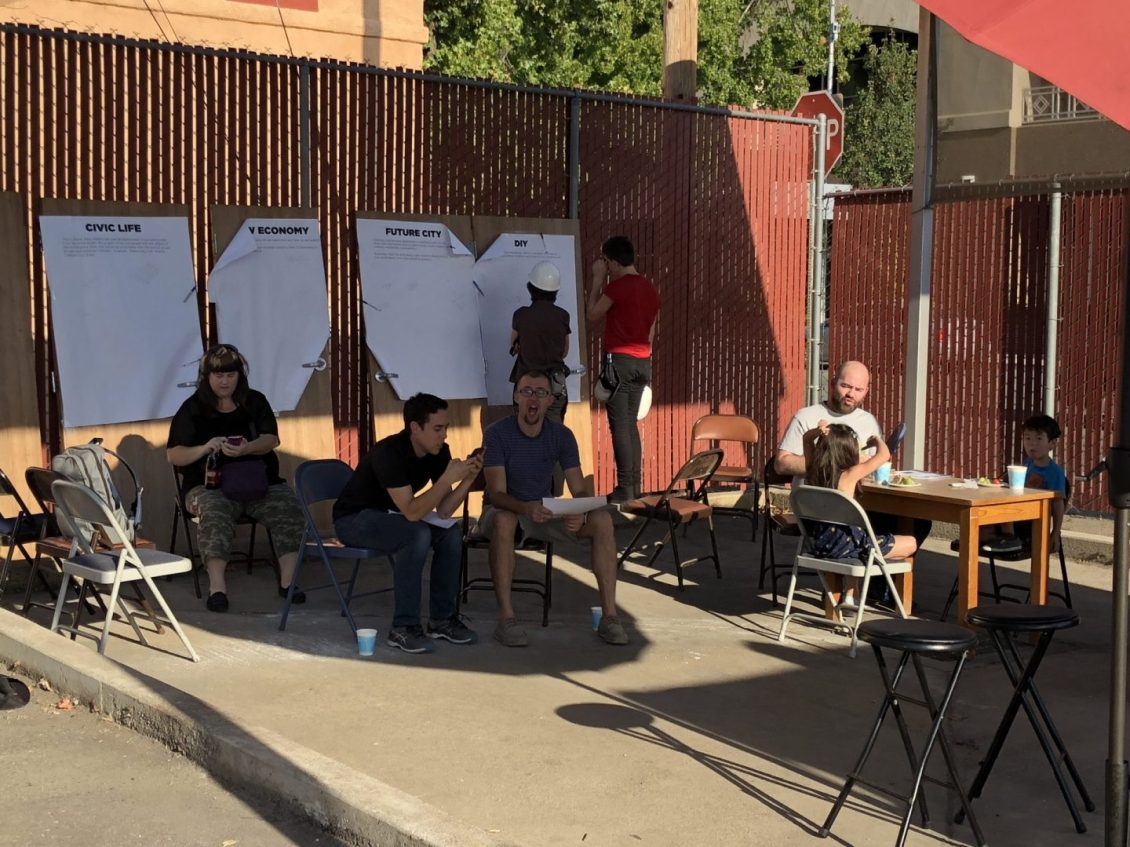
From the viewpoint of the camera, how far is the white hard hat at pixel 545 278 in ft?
34.5

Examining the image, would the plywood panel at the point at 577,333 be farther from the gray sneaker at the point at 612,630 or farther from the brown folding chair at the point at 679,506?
the gray sneaker at the point at 612,630

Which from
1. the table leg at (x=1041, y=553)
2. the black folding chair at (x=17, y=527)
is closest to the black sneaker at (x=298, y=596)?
the black folding chair at (x=17, y=527)

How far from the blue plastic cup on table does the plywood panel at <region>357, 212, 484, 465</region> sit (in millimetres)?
3948

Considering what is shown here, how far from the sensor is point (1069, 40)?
527cm

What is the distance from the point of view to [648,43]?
27.4m

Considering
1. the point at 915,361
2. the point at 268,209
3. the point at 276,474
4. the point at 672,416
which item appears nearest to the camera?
the point at 276,474

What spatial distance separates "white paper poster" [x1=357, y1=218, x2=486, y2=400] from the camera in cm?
1026

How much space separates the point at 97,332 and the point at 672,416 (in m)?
4.87

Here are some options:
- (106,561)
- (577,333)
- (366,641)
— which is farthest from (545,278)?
(106,561)

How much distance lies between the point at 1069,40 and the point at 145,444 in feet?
19.8

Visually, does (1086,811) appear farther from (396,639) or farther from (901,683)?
(396,639)

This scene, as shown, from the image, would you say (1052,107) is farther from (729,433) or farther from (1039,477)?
(729,433)

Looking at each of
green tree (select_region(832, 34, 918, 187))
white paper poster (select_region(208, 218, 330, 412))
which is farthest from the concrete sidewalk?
green tree (select_region(832, 34, 918, 187))

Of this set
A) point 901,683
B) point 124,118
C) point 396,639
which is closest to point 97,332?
point 124,118
